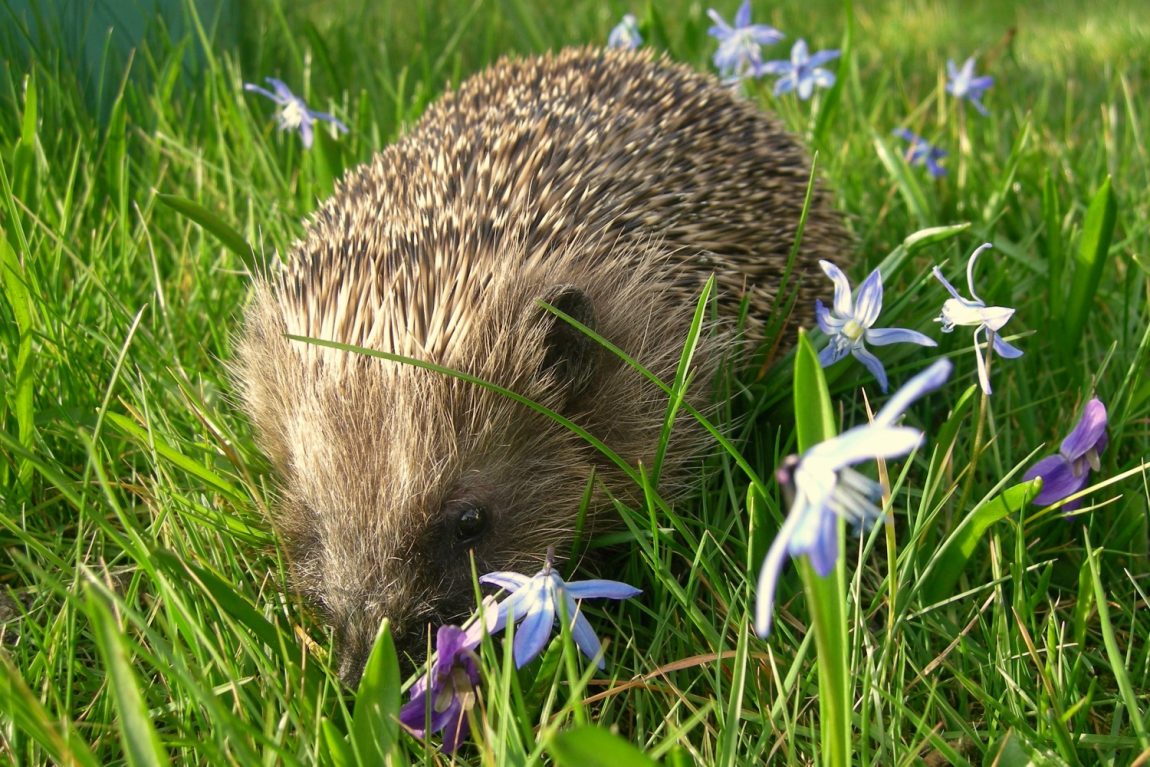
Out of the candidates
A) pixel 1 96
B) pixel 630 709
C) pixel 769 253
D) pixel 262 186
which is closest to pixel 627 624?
pixel 630 709

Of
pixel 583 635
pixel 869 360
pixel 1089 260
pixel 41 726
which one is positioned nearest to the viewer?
pixel 41 726

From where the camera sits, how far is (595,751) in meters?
1.28

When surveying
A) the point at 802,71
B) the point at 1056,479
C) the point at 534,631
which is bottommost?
the point at 1056,479

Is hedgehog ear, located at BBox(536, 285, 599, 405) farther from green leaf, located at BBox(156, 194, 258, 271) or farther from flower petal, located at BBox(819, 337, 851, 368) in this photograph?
green leaf, located at BBox(156, 194, 258, 271)

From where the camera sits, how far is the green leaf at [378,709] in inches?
68.9

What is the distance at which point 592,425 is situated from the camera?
276 cm

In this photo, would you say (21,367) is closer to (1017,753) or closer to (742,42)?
(1017,753)

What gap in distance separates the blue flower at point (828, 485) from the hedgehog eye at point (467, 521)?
53.4 inches

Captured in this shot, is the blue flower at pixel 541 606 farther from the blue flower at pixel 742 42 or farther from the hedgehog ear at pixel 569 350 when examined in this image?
the blue flower at pixel 742 42

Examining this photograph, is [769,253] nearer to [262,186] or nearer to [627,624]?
[627,624]

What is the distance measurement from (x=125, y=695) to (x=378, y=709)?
1.49ft

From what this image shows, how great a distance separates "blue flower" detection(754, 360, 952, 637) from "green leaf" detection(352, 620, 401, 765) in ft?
2.70

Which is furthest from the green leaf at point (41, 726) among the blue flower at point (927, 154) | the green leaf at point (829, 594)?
the blue flower at point (927, 154)

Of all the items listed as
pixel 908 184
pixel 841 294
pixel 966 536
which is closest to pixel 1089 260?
pixel 908 184
